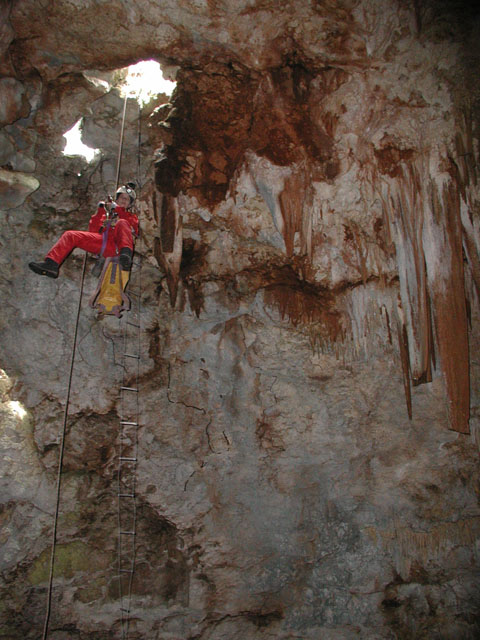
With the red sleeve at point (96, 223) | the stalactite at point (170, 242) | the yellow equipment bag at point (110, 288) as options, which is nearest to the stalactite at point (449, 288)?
the stalactite at point (170, 242)

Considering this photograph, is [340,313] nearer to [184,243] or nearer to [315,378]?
[315,378]

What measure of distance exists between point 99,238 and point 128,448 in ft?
7.04

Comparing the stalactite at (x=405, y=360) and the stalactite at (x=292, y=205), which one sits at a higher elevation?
the stalactite at (x=292, y=205)

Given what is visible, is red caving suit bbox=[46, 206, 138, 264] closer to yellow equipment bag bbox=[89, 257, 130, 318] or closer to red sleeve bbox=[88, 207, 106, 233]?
red sleeve bbox=[88, 207, 106, 233]

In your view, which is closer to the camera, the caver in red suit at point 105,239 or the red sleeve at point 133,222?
the caver in red suit at point 105,239

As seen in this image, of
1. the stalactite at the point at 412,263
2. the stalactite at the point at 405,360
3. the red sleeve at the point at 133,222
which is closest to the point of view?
the red sleeve at the point at 133,222

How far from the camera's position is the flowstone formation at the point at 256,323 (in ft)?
15.3

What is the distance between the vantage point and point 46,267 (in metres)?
4.04

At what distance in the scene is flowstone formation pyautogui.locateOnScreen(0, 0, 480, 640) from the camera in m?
4.66

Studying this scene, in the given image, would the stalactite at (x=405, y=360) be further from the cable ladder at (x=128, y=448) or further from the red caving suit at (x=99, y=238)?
the red caving suit at (x=99, y=238)

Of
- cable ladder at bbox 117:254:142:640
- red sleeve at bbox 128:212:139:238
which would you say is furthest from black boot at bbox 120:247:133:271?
cable ladder at bbox 117:254:142:640

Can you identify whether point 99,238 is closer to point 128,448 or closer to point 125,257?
point 125,257

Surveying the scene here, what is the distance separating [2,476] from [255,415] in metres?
2.56

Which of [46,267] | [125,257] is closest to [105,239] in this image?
[125,257]
